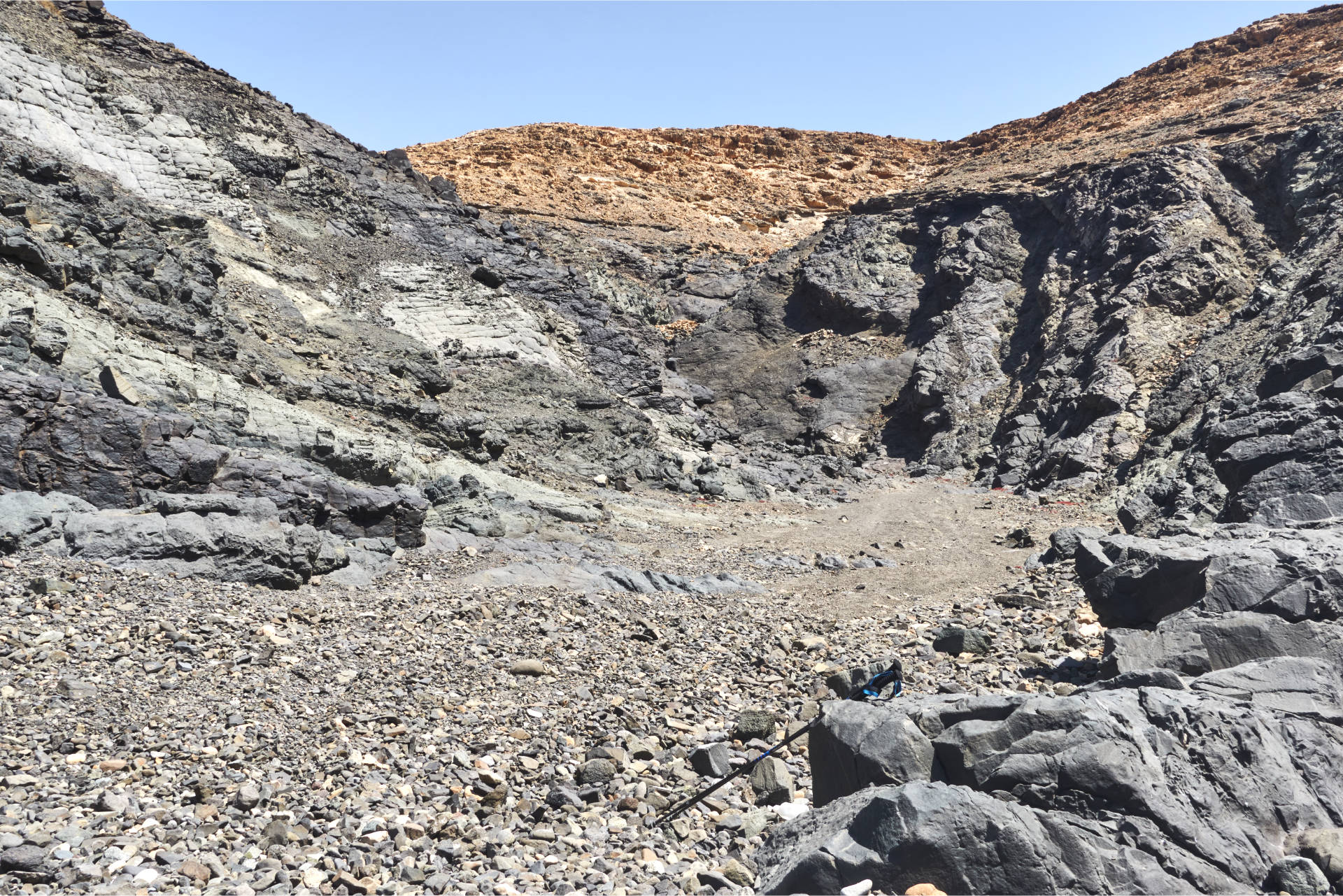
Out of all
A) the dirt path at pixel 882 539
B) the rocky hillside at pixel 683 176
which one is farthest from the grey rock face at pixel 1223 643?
the rocky hillside at pixel 683 176

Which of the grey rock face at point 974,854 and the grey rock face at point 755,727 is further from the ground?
the grey rock face at point 974,854

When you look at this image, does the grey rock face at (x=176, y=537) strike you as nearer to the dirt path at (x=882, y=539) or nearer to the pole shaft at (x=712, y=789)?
the pole shaft at (x=712, y=789)

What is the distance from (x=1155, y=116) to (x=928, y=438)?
2284cm

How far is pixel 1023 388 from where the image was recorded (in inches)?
1158

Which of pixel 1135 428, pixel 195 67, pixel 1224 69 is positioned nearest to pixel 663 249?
pixel 195 67

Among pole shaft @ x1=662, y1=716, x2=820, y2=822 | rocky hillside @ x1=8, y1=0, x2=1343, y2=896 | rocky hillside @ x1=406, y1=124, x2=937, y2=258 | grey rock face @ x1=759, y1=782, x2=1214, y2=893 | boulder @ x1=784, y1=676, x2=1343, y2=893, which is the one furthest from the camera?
rocky hillside @ x1=406, y1=124, x2=937, y2=258

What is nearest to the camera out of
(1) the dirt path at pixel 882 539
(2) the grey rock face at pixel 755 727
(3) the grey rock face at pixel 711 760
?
(3) the grey rock face at pixel 711 760

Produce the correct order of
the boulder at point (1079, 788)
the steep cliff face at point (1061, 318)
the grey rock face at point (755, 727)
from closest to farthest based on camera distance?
the boulder at point (1079, 788) < the grey rock face at point (755, 727) < the steep cliff face at point (1061, 318)

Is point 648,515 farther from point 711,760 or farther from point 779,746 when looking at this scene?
point 779,746

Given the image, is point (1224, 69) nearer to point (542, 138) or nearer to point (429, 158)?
point (542, 138)

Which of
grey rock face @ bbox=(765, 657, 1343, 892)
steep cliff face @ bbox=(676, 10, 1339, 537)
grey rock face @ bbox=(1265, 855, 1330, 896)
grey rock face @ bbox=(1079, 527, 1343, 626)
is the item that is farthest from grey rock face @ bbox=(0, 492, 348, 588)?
steep cliff face @ bbox=(676, 10, 1339, 537)

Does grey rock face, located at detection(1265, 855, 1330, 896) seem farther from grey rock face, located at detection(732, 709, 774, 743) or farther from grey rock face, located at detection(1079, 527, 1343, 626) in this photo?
grey rock face, located at detection(732, 709, 774, 743)

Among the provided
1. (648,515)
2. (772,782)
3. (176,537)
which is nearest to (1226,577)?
(772,782)

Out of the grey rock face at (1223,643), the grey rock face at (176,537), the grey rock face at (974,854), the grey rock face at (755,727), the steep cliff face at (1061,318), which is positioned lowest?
the grey rock face at (755,727)
